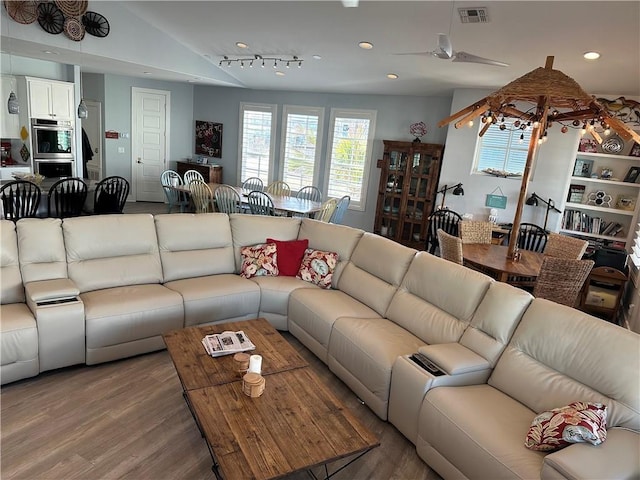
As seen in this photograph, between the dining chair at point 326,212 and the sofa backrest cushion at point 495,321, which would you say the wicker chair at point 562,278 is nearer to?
the sofa backrest cushion at point 495,321

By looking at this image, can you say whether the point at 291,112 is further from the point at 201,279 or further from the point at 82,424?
the point at 82,424

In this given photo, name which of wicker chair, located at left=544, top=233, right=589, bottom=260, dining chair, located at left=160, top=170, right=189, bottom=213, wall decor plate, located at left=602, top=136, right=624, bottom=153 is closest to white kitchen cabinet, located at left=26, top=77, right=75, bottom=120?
dining chair, located at left=160, top=170, right=189, bottom=213

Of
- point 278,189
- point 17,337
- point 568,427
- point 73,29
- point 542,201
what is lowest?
point 17,337

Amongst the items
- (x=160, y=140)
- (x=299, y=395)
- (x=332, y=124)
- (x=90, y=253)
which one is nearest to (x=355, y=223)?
(x=332, y=124)

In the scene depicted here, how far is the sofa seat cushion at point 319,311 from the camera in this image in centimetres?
331

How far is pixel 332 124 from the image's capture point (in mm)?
8047

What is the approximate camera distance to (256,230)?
4.25 m

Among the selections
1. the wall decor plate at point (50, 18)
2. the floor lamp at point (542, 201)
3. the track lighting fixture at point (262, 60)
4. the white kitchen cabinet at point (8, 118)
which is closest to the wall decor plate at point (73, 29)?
the wall decor plate at point (50, 18)

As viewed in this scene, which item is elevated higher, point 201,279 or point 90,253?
point 90,253

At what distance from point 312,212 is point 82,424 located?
12.9 feet

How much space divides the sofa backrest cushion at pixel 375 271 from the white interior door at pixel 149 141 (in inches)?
262

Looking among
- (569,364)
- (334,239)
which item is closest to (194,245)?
(334,239)

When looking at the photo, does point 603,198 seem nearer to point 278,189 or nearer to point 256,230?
point 256,230

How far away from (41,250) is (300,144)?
5852 millimetres
